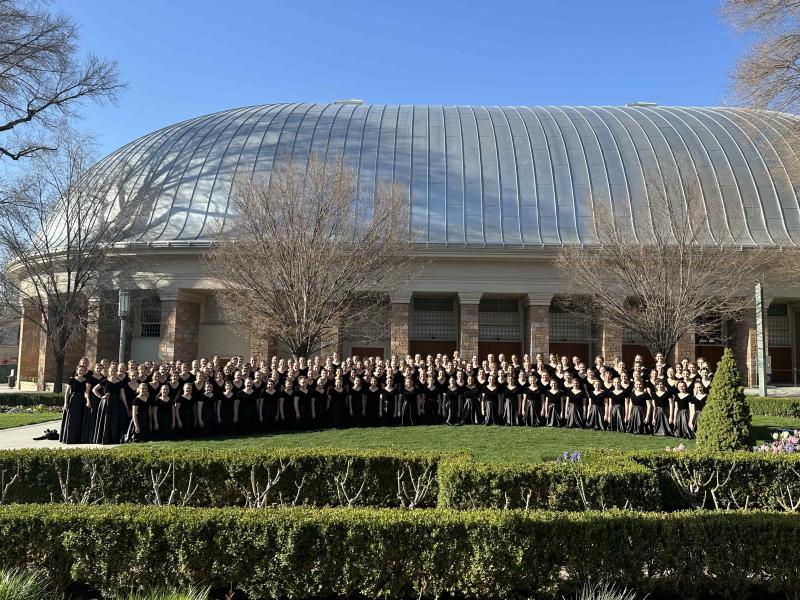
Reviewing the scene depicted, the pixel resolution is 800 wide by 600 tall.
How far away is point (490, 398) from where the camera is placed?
15672 mm

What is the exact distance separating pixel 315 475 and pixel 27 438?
9.72 m

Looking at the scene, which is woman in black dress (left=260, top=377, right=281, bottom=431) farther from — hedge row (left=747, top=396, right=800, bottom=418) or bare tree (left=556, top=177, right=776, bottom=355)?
hedge row (left=747, top=396, right=800, bottom=418)

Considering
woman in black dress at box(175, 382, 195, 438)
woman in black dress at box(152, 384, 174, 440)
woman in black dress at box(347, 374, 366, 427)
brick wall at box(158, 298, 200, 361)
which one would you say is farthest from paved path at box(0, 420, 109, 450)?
brick wall at box(158, 298, 200, 361)

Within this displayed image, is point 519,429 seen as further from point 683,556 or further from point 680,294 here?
point 683,556

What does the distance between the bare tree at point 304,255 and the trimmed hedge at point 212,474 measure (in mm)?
9174

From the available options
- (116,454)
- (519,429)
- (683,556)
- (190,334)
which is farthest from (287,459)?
(190,334)

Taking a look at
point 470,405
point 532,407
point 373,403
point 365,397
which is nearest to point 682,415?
point 532,407

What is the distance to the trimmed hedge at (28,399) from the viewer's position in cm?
2048

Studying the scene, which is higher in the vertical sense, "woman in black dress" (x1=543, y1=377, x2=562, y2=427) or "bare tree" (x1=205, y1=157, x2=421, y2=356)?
"bare tree" (x1=205, y1=157, x2=421, y2=356)

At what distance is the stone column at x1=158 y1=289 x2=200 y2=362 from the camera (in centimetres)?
2575

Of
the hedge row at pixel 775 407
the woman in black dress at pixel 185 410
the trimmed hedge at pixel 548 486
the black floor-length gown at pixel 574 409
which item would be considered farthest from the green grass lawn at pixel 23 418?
the hedge row at pixel 775 407

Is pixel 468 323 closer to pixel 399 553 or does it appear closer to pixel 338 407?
pixel 338 407

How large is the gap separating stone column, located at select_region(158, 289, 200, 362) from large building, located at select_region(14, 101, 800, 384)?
0.22 ft

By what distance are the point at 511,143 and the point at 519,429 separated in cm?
1848
